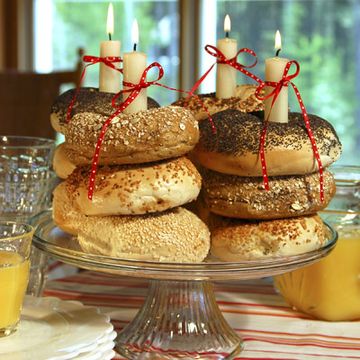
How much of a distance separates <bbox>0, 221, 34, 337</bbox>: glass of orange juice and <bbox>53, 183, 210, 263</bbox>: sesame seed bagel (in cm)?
8

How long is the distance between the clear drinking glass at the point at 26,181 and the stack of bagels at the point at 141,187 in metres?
0.26

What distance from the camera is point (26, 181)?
4.32 ft

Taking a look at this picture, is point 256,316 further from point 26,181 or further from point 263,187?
point 26,181

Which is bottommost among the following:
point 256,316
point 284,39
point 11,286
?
point 256,316

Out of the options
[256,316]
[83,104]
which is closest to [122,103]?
[83,104]

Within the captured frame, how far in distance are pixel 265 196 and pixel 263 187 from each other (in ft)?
0.04

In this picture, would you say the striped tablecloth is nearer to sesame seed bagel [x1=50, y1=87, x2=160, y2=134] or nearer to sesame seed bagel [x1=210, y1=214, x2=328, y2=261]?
sesame seed bagel [x1=210, y1=214, x2=328, y2=261]

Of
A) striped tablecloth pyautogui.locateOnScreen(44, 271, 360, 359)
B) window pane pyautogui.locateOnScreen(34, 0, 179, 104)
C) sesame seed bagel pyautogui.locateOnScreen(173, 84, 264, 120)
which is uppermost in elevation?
window pane pyautogui.locateOnScreen(34, 0, 179, 104)

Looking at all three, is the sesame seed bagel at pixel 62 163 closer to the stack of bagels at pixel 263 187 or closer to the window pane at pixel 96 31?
the stack of bagels at pixel 263 187

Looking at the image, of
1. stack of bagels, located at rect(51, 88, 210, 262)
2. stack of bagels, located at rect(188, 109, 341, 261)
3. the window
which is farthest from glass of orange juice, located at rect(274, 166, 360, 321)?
the window

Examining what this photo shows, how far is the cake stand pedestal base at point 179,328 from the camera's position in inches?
43.9

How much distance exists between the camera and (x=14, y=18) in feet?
15.0

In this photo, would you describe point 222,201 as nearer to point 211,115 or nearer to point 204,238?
point 204,238

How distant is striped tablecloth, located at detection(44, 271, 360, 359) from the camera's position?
1.13m
